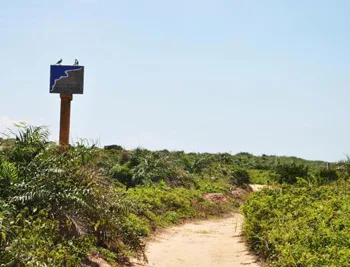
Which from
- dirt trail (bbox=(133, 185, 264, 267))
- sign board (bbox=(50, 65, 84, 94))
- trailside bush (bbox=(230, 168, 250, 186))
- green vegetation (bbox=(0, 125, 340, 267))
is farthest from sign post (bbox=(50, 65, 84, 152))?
trailside bush (bbox=(230, 168, 250, 186))

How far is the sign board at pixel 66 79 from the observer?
38.2 feet

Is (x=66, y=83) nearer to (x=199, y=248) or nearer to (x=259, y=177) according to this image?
(x=199, y=248)

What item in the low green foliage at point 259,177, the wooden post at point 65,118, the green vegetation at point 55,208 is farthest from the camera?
the low green foliage at point 259,177

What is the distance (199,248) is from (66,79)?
454 cm

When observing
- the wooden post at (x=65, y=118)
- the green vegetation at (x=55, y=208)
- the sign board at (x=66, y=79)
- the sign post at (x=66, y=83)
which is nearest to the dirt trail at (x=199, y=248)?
the green vegetation at (x=55, y=208)

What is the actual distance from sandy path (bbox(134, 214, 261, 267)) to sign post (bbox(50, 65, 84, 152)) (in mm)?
3168

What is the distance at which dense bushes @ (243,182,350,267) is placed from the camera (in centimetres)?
740

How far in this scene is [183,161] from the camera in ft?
95.8

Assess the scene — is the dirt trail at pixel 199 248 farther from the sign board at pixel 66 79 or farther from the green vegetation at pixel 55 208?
the sign board at pixel 66 79

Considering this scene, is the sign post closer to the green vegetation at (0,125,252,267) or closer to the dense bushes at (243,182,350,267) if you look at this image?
the green vegetation at (0,125,252,267)

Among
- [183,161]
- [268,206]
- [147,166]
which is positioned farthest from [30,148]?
[183,161]

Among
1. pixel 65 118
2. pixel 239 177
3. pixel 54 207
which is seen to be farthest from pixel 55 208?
pixel 239 177

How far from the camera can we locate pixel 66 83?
11656 mm

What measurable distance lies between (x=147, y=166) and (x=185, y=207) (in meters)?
5.51
